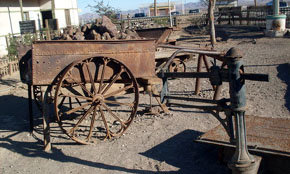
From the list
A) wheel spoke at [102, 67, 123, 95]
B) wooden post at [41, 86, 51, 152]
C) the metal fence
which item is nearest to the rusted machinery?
wheel spoke at [102, 67, 123, 95]

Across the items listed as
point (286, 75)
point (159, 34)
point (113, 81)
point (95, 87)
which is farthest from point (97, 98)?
point (286, 75)

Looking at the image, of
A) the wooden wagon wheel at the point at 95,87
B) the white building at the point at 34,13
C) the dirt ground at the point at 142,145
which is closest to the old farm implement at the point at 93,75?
the wooden wagon wheel at the point at 95,87

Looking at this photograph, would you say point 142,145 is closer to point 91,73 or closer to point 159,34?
point 91,73

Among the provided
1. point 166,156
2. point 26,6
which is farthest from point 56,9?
point 166,156

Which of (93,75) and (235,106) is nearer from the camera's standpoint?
(235,106)

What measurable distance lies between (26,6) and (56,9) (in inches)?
99.8

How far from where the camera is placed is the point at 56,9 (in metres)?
24.7

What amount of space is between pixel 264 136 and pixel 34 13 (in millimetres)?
21748

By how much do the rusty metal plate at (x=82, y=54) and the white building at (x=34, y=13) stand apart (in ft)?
44.3

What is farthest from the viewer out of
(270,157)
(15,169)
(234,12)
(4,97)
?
(234,12)

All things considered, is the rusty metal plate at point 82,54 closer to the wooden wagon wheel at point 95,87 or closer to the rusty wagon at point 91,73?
the rusty wagon at point 91,73

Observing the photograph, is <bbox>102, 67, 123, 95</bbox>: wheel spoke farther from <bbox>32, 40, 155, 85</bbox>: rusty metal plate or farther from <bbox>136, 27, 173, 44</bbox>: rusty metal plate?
<bbox>136, 27, 173, 44</bbox>: rusty metal plate

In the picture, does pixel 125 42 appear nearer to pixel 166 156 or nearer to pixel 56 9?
pixel 166 156

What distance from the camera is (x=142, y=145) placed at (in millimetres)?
5520
